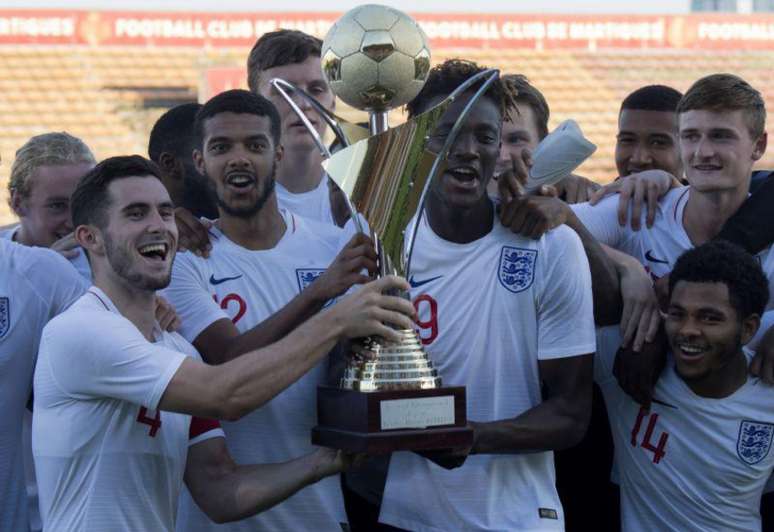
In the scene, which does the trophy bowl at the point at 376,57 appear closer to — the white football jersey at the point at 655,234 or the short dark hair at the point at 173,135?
the white football jersey at the point at 655,234

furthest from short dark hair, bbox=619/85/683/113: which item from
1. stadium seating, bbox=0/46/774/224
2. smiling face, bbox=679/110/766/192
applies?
stadium seating, bbox=0/46/774/224

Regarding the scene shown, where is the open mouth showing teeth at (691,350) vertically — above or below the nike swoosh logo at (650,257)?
below

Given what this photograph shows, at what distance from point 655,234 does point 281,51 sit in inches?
57.6

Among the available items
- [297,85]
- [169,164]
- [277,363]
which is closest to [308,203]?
[297,85]

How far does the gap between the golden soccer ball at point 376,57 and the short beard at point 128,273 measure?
0.64m

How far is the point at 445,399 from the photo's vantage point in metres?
2.89

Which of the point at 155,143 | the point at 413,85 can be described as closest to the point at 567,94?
the point at 155,143

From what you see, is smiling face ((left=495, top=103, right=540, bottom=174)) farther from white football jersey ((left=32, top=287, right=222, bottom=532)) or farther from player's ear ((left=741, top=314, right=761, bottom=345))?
white football jersey ((left=32, top=287, right=222, bottom=532))

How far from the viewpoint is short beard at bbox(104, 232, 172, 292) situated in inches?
120

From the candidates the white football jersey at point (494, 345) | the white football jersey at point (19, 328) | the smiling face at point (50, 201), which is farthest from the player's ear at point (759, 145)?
the smiling face at point (50, 201)

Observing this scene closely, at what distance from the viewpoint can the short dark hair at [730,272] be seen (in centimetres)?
355

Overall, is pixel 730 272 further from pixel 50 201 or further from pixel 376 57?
pixel 50 201

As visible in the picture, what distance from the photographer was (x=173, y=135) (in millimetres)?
4477

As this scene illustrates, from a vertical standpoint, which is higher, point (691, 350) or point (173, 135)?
point (173, 135)
